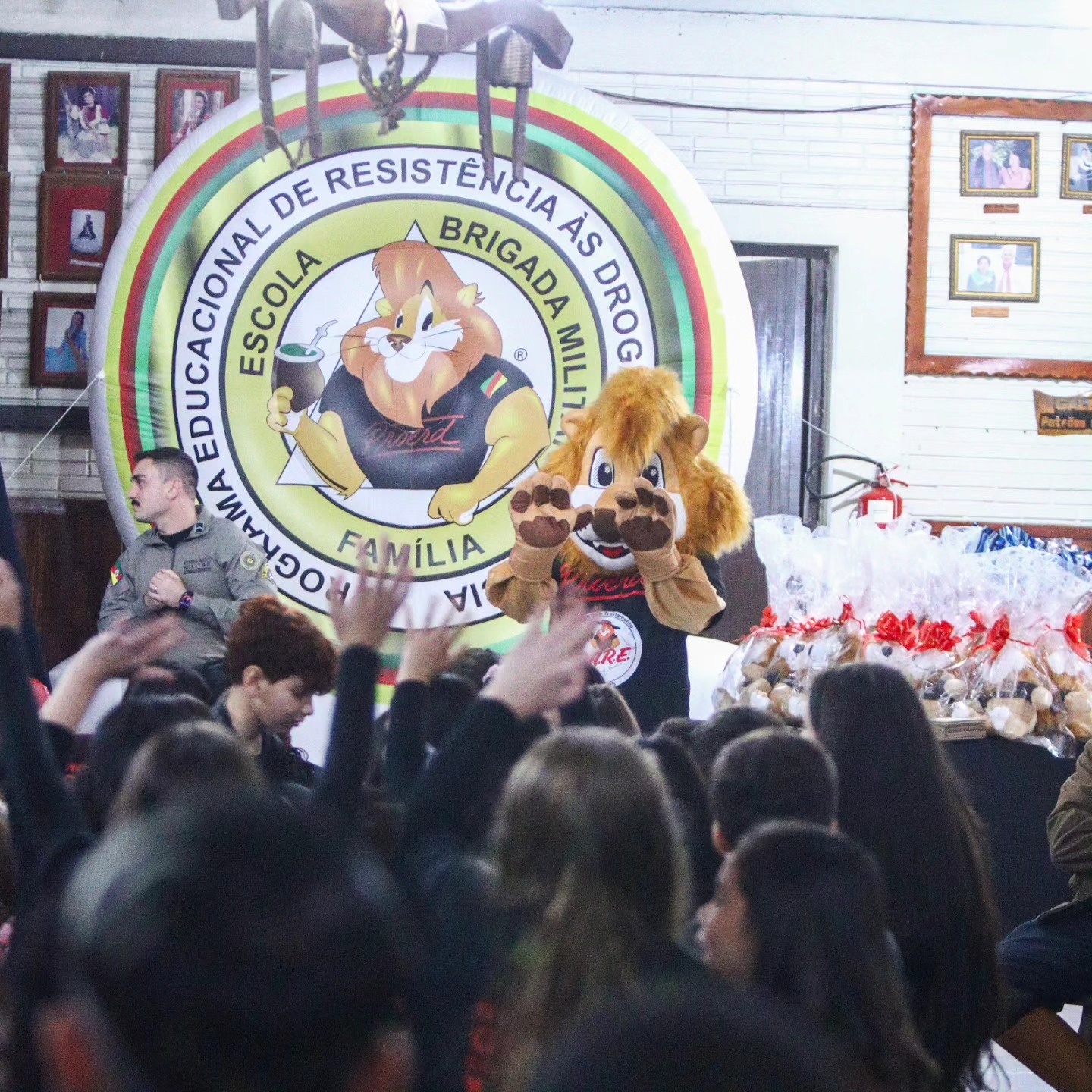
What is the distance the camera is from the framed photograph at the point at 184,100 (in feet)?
17.9

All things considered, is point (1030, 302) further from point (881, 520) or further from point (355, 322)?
point (355, 322)

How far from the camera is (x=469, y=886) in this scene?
1.39 m

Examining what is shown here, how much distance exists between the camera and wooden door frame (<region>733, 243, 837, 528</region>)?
18.6ft

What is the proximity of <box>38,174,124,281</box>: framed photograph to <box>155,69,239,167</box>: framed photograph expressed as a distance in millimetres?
269

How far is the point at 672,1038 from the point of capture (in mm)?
581

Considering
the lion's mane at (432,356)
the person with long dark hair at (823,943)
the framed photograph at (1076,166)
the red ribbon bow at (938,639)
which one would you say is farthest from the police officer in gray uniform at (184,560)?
the framed photograph at (1076,166)

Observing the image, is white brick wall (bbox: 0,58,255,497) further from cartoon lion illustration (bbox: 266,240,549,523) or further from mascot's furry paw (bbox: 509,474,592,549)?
mascot's furry paw (bbox: 509,474,592,549)

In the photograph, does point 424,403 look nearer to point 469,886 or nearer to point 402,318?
point 402,318

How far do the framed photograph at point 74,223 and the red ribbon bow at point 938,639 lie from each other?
352 cm

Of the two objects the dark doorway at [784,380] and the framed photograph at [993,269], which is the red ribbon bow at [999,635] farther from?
the framed photograph at [993,269]

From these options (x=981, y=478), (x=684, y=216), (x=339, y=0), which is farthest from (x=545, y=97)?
(x=981, y=478)

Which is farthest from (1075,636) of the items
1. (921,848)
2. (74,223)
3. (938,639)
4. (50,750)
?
(74,223)

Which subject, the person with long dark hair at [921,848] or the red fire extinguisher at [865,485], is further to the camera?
the red fire extinguisher at [865,485]

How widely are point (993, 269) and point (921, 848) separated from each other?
4.15 metres
